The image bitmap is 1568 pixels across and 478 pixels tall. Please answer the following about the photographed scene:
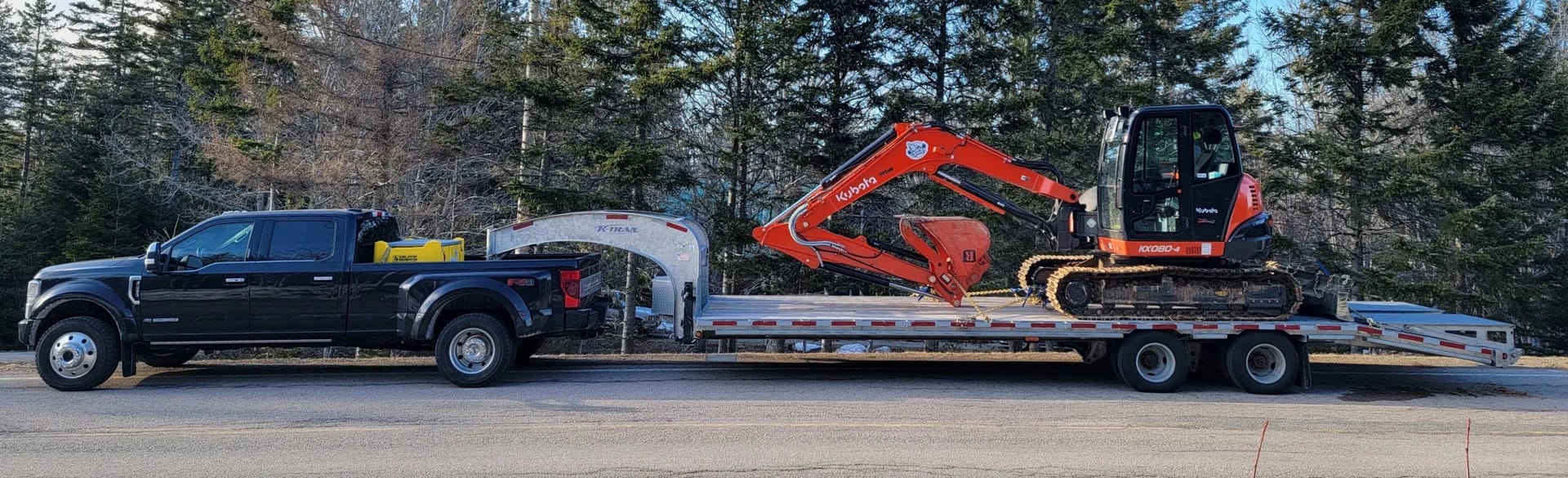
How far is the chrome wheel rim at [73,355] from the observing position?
8664 millimetres

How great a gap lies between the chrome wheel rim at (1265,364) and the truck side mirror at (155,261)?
35.8ft

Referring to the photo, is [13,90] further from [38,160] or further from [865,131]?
[865,131]

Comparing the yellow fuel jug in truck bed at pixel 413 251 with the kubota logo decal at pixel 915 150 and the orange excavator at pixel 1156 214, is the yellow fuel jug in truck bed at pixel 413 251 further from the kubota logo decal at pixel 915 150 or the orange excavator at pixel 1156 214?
the kubota logo decal at pixel 915 150

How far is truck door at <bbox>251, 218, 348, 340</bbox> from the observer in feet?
28.9

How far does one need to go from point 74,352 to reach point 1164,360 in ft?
35.8

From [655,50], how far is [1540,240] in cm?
1743

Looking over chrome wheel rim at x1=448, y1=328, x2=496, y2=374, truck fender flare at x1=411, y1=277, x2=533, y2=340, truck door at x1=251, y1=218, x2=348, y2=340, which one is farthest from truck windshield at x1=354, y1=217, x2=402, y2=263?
chrome wheel rim at x1=448, y1=328, x2=496, y2=374

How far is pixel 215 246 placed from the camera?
8.90 meters

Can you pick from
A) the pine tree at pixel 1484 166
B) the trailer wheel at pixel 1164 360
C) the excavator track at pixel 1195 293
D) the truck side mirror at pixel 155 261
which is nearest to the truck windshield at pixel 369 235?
the truck side mirror at pixel 155 261

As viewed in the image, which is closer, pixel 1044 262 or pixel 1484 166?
pixel 1044 262

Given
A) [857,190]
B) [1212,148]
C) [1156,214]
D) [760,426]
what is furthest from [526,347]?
[1212,148]

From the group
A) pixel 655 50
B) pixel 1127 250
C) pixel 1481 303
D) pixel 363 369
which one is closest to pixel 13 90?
pixel 655 50

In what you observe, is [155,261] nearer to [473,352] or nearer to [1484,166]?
[473,352]

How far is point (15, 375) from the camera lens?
32.9 feet
